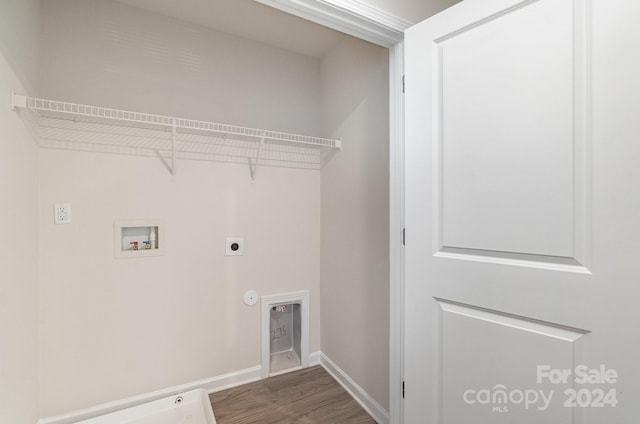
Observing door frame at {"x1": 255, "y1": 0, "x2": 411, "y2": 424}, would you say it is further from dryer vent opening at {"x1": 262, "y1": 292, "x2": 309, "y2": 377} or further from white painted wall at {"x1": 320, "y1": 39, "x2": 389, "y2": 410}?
dryer vent opening at {"x1": 262, "y1": 292, "x2": 309, "y2": 377}

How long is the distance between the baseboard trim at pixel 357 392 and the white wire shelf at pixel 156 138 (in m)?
1.57

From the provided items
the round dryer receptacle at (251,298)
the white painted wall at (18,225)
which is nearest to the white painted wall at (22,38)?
the white painted wall at (18,225)

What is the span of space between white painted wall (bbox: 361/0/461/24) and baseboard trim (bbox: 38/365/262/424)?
2344mm

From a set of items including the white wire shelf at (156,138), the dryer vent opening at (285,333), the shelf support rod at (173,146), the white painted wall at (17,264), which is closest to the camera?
the white painted wall at (17,264)

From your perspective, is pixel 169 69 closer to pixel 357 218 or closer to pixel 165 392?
pixel 357 218

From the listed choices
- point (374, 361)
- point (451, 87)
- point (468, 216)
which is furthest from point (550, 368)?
point (374, 361)

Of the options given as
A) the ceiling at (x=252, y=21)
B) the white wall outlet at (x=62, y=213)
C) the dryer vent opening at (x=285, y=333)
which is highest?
the ceiling at (x=252, y=21)

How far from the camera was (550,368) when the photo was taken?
2.67ft

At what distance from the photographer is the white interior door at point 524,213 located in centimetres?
71

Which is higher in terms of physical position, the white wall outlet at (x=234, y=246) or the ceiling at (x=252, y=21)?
the ceiling at (x=252, y=21)

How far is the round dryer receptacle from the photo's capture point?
2.02 meters

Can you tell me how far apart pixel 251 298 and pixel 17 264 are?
124cm

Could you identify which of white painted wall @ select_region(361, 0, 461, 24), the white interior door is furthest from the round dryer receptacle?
white painted wall @ select_region(361, 0, 461, 24)

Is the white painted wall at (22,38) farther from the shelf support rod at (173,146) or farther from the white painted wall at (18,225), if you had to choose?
the shelf support rod at (173,146)
